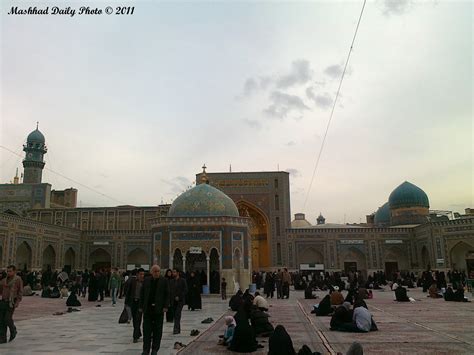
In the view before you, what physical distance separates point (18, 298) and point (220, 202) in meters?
15.3

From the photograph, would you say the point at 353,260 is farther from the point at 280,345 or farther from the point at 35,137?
the point at 280,345

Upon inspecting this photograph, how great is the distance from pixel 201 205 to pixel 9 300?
48.6 feet

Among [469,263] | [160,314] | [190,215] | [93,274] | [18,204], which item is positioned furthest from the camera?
[18,204]

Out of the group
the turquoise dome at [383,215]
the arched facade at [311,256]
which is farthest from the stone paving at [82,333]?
the turquoise dome at [383,215]

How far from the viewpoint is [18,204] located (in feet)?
144

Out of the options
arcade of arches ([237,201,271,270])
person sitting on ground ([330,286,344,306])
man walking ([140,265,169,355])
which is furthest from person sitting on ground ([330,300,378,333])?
arcade of arches ([237,201,271,270])

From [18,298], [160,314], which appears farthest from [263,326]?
[18,298]

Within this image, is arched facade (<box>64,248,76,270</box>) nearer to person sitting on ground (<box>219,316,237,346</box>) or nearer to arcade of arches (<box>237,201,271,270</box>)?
arcade of arches (<box>237,201,271,270</box>)

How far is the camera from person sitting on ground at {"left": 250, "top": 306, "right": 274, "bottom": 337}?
27.5ft

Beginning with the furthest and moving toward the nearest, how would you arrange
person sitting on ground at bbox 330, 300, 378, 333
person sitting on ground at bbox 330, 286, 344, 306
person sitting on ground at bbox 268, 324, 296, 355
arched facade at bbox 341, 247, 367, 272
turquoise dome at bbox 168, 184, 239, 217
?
arched facade at bbox 341, 247, 367, 272, turquoise dome at bbox 168, 184, 239, 217, person sitting on ground at bbox 330, 286, 344, 306, person sitting on ground at bbox 330, 300, 378, 333, person sitting on ground at bbox 268, 324, 296, 355

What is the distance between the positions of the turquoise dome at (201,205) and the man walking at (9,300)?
557 inches

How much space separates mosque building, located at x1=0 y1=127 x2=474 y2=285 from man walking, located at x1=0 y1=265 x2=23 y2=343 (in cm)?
1584

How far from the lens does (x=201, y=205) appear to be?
22547 mm

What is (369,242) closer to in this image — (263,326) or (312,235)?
(312,235)
